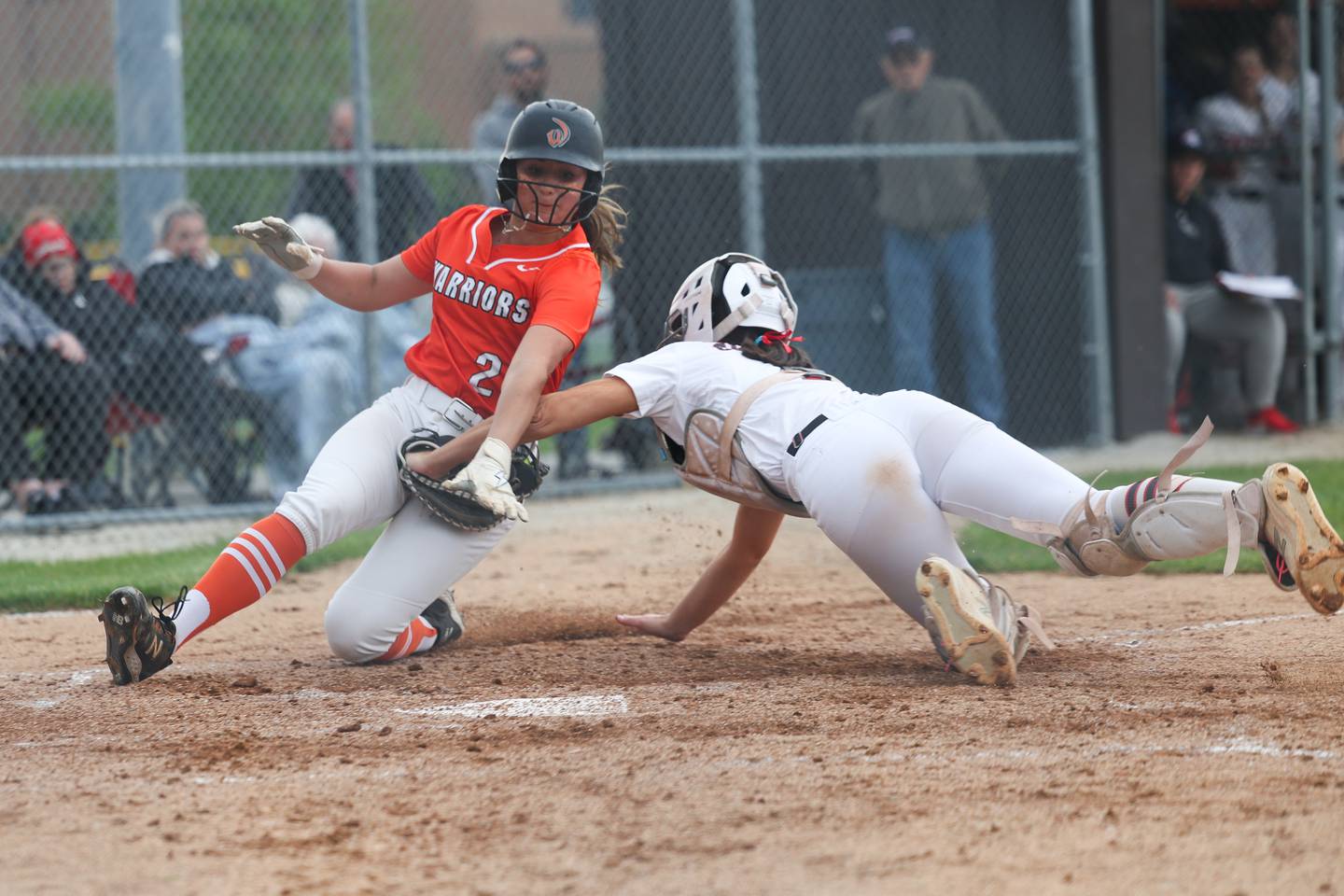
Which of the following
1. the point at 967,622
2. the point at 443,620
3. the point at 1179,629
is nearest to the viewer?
the point at 967,622

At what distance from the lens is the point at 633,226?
954cm

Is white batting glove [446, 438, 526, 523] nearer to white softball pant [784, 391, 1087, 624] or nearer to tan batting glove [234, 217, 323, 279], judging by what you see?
white softball pant [784, 391, 1087, 624]

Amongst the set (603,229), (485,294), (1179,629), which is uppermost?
(603,229)

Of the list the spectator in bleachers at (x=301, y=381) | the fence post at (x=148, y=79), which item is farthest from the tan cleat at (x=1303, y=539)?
the fence post at (x=148, y=79)

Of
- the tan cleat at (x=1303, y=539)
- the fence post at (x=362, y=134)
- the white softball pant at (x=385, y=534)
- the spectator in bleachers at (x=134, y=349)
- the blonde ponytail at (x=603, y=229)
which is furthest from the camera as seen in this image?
the spectator in bleachers at (x=134, y=349)

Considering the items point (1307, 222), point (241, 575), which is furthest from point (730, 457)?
point (1307, 222)

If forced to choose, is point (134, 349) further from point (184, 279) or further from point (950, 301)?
point (950, 301)

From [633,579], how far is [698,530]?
48.7 inches

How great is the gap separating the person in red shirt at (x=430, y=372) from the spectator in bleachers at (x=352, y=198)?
12.1 feet

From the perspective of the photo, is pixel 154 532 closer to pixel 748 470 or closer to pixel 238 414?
pixel 238 414

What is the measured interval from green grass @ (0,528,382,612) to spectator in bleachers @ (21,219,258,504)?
1.17 meters

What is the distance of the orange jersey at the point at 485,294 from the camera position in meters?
4.41

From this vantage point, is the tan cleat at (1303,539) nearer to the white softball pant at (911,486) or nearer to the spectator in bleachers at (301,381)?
the white softball pant at (911,486)

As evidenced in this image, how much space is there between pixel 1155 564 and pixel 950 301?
11.0 feet
